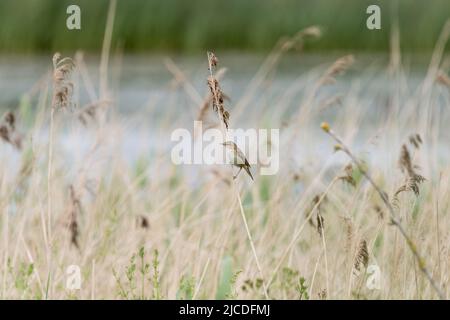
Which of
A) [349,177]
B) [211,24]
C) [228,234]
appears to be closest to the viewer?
[349,177]

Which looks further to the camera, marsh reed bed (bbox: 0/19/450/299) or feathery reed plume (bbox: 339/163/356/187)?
marsh reed bed (bbox: 0/19/450/299)

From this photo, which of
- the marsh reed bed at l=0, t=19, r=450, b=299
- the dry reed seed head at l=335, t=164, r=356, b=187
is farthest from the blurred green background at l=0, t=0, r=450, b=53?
the dry reed seed head at l=335, t=164, r=356, b=187

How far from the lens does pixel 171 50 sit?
40.2 feet

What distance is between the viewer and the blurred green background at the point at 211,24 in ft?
37.0

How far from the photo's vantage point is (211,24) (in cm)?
1300

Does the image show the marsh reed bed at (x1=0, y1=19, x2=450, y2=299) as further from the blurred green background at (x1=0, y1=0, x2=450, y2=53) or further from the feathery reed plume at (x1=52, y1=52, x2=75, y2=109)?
the blurred green background at (x1=0, y1=0, x2=450, y2=53)

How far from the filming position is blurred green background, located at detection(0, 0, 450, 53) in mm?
11266

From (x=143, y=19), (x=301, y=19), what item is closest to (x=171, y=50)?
(x=143, y=19)

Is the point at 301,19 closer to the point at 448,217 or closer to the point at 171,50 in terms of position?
the point at 171,50

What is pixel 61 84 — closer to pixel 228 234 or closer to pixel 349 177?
pixel 349 177

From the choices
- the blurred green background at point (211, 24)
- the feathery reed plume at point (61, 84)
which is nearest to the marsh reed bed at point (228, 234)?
the feathery reed plume at point (61, 84)

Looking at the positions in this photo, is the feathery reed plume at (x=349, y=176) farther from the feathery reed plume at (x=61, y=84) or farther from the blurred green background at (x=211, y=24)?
the blurred green background at (x=211, y=24)

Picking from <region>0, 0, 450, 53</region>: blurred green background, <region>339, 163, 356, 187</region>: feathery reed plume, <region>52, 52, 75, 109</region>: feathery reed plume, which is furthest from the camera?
<region>0, 0, 450, 53</region>: blurred green background

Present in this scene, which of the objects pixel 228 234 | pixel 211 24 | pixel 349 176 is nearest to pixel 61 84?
pixel 349 176
